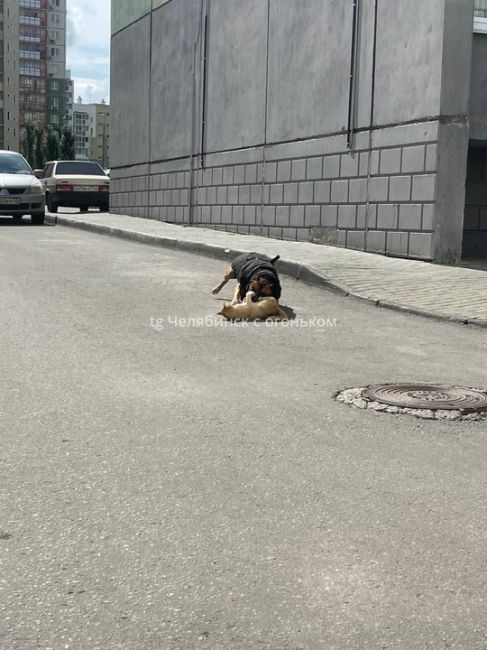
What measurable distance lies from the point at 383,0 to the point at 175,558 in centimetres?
1239

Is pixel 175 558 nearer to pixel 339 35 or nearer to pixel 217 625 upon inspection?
pixel 217 625

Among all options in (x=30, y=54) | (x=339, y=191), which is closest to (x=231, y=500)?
(x=339, y=191)

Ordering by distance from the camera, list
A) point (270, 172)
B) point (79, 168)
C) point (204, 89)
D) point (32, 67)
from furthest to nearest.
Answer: point (32, 67) → point (79, 168) → point (204, 89) → point (270, 172)

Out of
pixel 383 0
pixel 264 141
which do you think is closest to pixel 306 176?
pixel 264 141

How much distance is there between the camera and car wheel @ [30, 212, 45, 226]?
21.1 meters

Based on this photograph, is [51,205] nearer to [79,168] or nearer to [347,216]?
[79,168]

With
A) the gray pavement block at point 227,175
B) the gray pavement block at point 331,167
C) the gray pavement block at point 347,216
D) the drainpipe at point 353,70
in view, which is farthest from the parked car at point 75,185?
the drainpipe at point 353,70

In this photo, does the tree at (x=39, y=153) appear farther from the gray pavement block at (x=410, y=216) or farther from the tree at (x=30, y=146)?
the gray pavement block at (x=410, y=216)

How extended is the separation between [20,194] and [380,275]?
1242 cm

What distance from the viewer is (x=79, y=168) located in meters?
29.6

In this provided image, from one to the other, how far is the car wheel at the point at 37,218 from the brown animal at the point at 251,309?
46.7ft

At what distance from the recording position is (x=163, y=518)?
3.11 meters

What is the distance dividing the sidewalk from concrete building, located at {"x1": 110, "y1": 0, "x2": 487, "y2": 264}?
0.90m

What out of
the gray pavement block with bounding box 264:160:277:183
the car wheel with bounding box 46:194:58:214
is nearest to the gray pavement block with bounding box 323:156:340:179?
the gray pavement block with bounding box 264:160:277:183
